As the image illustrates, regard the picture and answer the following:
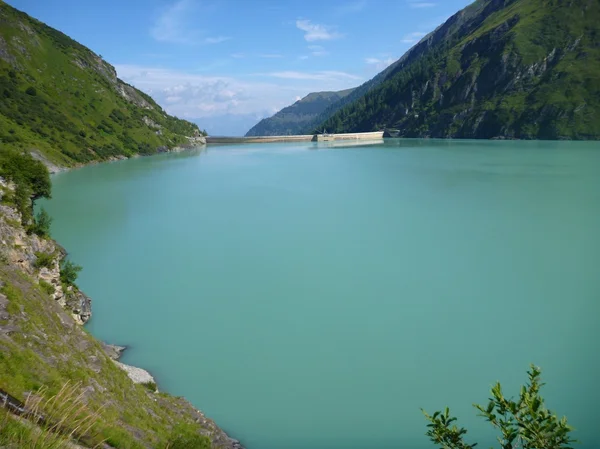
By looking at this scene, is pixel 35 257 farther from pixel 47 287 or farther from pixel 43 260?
pixel 47 287

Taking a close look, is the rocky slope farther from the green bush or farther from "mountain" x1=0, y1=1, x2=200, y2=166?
"mountain" x1=0, y1=1, x2=200, y2=166

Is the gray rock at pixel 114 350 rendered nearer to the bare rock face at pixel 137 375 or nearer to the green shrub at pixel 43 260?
the bare rock face at pixel 137 375

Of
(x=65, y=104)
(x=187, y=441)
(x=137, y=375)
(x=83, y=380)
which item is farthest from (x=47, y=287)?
(x=65, y=104)

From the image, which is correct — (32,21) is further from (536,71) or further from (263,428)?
(536,71)

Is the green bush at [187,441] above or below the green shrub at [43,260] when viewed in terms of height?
below

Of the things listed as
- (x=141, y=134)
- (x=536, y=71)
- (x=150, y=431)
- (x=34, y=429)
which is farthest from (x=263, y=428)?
(x=536, y=71)

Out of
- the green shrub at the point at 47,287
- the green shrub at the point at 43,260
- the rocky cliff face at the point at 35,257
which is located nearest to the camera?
the green shrub at the point at 47,287

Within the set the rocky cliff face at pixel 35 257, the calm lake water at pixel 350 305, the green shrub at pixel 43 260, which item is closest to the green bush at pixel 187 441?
the calm lake water at pixel 350 305
